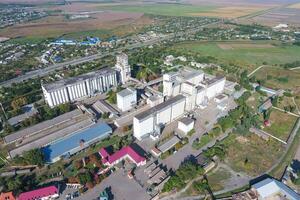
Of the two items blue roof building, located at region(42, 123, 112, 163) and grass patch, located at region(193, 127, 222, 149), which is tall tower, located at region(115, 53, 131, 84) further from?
grass patch, located at region(193, 127, 222, 149)

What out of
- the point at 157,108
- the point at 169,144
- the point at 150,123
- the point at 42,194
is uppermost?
the point at 157,108

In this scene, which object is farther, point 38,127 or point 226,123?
point 226,123

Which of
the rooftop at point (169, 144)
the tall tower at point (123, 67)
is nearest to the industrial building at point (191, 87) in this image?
the rooftop at point (169, 144)

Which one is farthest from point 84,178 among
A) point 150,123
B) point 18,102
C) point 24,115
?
point 18,102

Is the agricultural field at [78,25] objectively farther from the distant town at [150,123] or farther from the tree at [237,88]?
the tree at [237,88]

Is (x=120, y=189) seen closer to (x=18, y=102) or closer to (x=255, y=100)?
(x=18, y=102)

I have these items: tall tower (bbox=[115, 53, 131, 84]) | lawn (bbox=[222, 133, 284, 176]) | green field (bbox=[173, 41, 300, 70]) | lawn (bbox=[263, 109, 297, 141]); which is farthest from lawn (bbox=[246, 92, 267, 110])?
tall tower (bbox=[115, 53, 131, 84])

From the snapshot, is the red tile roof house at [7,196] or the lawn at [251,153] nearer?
the red tile roof house at [7,196]
